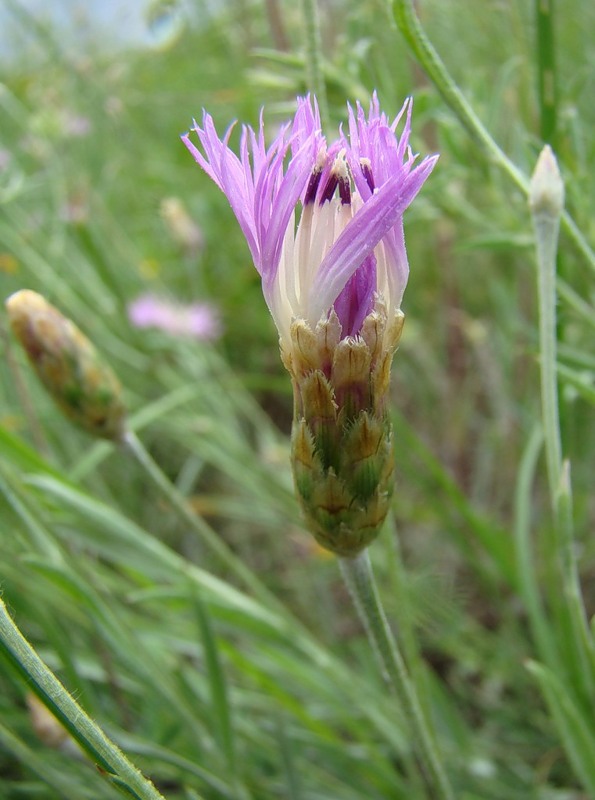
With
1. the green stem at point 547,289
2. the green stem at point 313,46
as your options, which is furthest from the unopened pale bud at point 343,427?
the green stem at point 313,46

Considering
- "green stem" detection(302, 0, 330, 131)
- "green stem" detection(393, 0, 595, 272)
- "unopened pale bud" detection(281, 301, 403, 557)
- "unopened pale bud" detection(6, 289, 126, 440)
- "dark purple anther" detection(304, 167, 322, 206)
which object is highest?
"green stem" detection(302, 0, 330, 131)

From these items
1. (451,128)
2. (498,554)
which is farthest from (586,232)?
(498,554)

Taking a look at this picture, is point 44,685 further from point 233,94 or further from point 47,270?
point 233,94

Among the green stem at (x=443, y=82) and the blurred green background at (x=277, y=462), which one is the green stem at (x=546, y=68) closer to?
the blurred green background at (x=277, y=462)

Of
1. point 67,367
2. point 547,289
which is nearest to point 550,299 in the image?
point 547,289

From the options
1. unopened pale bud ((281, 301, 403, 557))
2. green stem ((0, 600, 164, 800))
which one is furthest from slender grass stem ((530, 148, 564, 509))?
green stem ((0, 600, 164, 800))

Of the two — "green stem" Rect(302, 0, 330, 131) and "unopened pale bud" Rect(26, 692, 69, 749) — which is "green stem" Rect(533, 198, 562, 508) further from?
"unopened pale bud" Rect(26, 692, 69, 749)

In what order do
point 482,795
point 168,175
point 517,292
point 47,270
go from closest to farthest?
1. point 482,795
2. point 47,270
3. point 517,292
4. point 168,175
